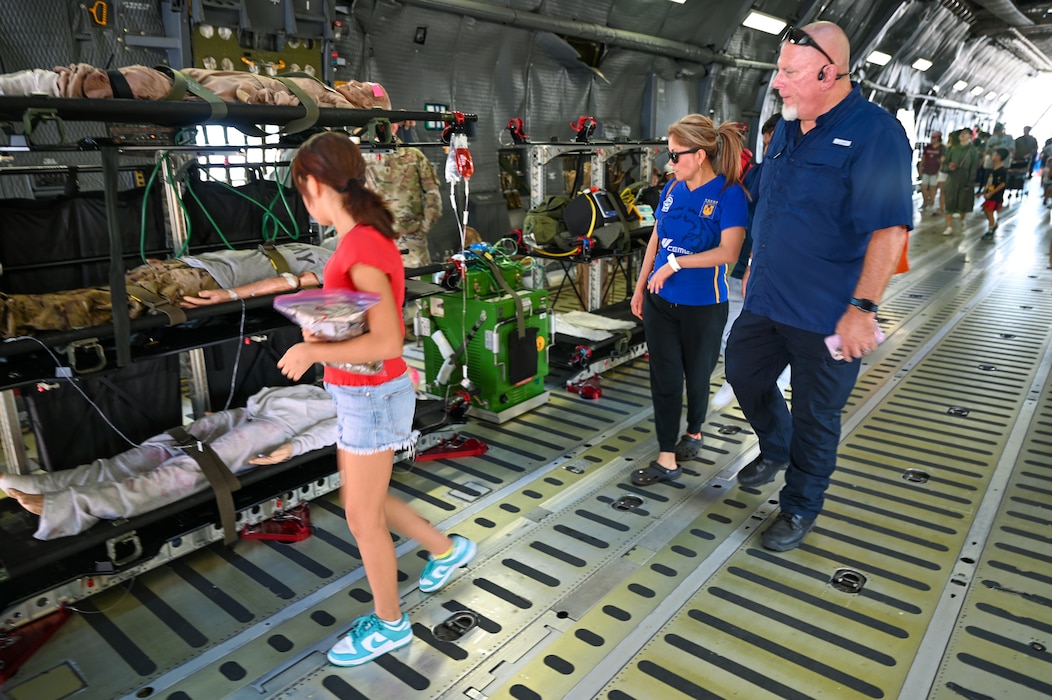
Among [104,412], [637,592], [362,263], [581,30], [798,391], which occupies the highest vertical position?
[581,30]

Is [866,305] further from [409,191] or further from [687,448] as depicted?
[409,191]

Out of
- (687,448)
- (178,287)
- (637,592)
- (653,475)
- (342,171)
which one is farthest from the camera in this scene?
(687,448)

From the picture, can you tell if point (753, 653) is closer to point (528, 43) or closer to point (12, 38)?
point (12, 38)

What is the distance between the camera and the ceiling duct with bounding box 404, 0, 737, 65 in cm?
707

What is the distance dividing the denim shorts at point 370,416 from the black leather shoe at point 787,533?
6.18 ft

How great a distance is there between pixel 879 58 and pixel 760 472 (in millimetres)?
15846

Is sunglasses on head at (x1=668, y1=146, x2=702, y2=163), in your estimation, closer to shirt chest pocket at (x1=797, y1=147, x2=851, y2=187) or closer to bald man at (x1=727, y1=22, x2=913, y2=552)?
bald man at (x1=727, y1=22, x2=913, y2=552)

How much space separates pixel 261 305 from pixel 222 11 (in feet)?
10.2

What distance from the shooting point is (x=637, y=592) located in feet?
9.79

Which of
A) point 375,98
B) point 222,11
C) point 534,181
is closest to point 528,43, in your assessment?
point 534,181

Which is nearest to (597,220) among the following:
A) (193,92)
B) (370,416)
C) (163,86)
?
(193,92)

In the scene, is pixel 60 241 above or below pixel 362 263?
below

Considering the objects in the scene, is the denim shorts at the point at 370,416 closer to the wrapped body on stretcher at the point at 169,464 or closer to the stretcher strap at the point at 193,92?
the wrapped body on stretcher at the point at 169,464

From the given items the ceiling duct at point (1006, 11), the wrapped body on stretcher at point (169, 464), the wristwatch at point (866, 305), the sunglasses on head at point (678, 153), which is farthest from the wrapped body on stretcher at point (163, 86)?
the ceiling duct at point (1006, 11)
